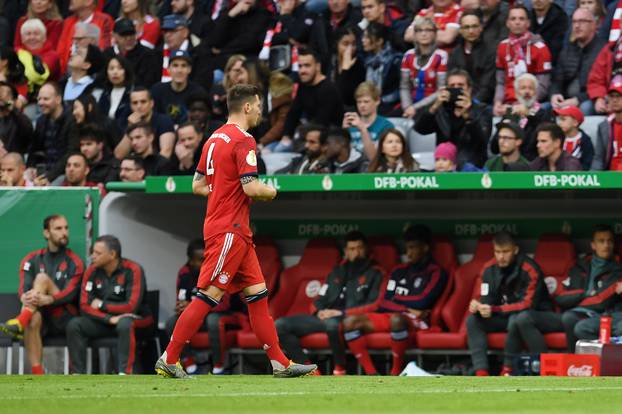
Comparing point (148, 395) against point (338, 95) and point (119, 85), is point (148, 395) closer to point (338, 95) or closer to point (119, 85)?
point (338, 95)

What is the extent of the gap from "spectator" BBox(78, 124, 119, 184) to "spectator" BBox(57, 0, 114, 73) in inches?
129

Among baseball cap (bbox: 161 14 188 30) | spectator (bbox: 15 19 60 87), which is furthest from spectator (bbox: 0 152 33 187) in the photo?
baseball cap (bbox: 161 14 188 30)

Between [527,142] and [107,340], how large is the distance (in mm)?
4467

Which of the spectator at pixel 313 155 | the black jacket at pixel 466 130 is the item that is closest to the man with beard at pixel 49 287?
the spectator at pixel 313 155

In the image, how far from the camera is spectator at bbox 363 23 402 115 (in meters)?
15.2

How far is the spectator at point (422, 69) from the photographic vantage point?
14.6 meters

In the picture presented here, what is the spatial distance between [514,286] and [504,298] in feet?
0.48

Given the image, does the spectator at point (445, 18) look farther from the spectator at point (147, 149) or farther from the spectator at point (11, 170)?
the spectator at point (11, 170)

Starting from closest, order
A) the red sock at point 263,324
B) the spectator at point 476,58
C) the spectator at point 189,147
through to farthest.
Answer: the red sock at point 263,324
the spectator at point 189,147
the spectator at point 476,58

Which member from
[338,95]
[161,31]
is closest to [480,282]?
[338,95]

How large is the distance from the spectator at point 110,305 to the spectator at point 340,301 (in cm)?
138

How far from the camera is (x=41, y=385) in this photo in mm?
9117

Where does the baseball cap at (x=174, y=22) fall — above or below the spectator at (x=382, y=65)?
above

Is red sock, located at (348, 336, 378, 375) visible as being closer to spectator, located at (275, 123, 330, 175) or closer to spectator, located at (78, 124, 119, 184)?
spectator, located at (275, 123, 330, 175)
